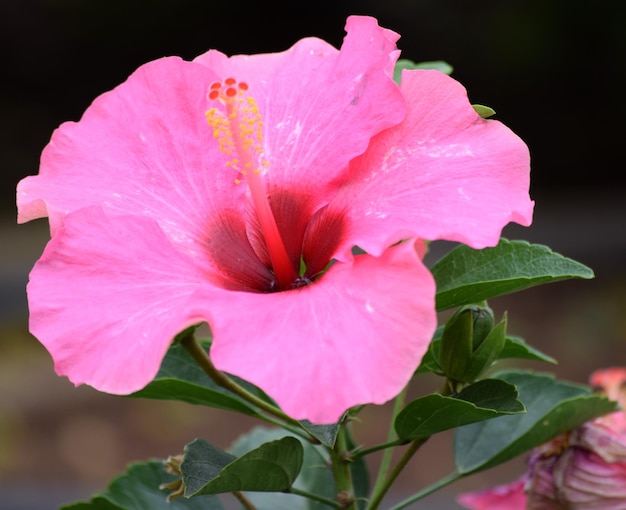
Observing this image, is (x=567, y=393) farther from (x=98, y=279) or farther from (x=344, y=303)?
(x=98, y=279)

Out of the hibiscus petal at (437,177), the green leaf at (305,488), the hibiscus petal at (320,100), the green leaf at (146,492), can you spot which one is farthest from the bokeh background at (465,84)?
the hibiscus petal at (437,177)

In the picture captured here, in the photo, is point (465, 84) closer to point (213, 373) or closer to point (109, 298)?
point (213, 373)

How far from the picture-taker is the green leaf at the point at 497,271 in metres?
0.89

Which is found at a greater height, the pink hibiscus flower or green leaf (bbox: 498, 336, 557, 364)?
the pink hibiscus flower

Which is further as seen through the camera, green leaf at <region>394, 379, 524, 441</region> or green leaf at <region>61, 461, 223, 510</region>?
green leaf at <region>61, 461, 223, 510</region>

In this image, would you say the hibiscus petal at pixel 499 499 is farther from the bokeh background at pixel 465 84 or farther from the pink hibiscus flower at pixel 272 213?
the bokeh background at pixel 465 84

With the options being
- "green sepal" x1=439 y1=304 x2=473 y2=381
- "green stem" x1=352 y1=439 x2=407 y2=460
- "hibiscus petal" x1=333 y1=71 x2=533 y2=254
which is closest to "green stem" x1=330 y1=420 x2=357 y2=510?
"green stem" x1=352 y1=439 x2=407 y2=460

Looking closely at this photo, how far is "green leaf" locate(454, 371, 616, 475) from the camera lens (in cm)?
108

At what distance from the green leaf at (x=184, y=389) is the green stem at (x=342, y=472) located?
95mm

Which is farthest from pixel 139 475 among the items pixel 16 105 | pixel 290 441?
pixel 16 105

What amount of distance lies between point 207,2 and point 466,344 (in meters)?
4.85

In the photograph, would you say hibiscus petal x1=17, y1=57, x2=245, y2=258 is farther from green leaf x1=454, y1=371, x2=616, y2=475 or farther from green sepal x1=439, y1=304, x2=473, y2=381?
green leaf x1=454, y1=371, x2=616, y2=475

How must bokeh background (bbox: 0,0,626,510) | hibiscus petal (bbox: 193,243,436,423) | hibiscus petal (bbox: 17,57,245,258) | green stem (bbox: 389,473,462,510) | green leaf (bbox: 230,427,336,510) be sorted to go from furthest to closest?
bokeh background (bbox: 0,0,626,510) → green leaf (bbox: 230,427,336,510) → green stem (bbox: 389,473,462,510) → hibiscus petal (bbox: 17,57,245,258) → hibiscus petal (bbox: 193,243,436,423)

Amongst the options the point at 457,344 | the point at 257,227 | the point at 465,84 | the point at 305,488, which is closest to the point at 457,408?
the point at 457,344
